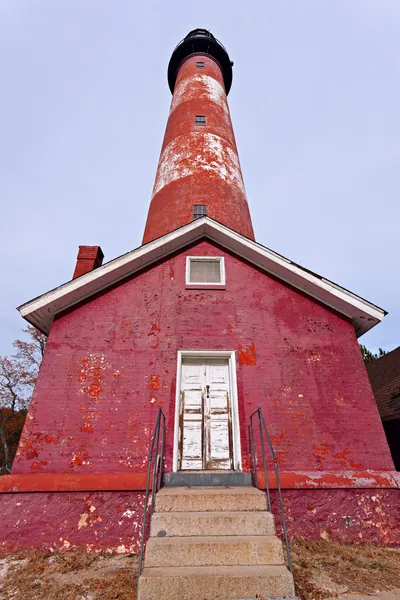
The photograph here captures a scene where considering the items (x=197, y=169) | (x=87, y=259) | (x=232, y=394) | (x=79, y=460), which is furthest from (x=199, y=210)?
(x=79, y=460)

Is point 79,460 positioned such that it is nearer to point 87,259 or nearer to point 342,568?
point 342,568

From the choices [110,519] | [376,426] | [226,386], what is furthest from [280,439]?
[110,519]

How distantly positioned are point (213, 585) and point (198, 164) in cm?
1227

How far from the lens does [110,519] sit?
543 centimetres

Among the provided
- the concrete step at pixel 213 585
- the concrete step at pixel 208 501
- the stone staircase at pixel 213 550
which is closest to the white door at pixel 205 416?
the stone staircase at pixel 213 550

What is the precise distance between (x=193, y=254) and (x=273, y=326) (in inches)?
106

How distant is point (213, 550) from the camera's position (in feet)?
12.5

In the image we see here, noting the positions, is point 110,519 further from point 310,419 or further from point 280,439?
point 310,419

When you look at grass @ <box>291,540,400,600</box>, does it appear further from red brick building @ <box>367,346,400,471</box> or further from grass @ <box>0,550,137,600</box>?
red brick building @ <box>367,346,400,471</box>

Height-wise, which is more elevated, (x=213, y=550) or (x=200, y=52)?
(x=200, y=52)

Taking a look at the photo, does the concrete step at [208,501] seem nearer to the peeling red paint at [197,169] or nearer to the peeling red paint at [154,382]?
the peeling red paint at [154,382]

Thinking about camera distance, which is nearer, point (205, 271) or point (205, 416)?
point (205, 416)

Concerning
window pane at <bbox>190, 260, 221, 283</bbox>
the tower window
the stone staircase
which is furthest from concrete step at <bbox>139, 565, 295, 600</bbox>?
the tower window

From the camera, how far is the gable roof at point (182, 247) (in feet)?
23.6
